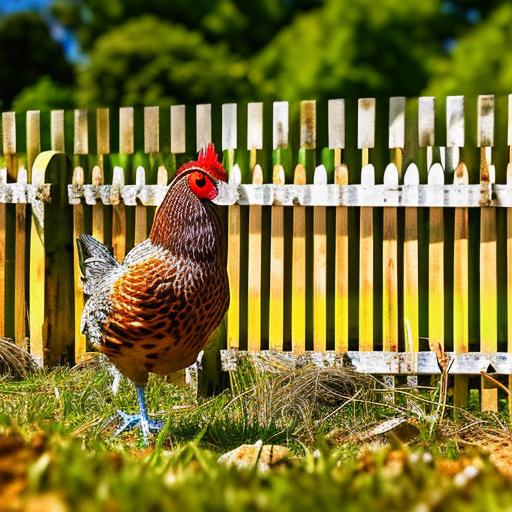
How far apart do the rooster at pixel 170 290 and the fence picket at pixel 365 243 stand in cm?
157

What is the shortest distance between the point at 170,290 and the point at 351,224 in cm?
198

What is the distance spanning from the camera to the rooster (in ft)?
13.2

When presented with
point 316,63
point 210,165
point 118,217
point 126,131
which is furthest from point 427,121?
point 316,63

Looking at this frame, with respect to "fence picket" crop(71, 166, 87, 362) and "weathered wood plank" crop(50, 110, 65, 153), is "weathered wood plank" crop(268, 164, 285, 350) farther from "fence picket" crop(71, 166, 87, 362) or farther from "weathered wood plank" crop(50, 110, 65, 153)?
"weathered wood plank" crop(50, 110, 65, 153)

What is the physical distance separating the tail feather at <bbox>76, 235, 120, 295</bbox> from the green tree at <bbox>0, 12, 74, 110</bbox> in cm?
2018

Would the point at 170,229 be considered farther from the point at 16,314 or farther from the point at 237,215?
the point at 16,314

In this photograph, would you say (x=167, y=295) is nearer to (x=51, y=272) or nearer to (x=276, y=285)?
(x=276, y=285)

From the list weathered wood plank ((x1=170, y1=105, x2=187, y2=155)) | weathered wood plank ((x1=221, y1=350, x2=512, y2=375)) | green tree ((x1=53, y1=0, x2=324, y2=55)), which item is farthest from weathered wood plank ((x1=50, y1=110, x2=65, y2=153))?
green tree ((x1=53, y1=0, x2=324, y2=55))

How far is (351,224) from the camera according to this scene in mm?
5676

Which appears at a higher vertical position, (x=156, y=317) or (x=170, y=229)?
(x=170, y=229)

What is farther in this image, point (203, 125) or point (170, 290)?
point (203, 125)

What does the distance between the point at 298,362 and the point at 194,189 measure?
6.15 feet

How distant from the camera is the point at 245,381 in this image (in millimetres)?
5461

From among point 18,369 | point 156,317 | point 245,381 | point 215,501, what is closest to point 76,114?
point 18,369
